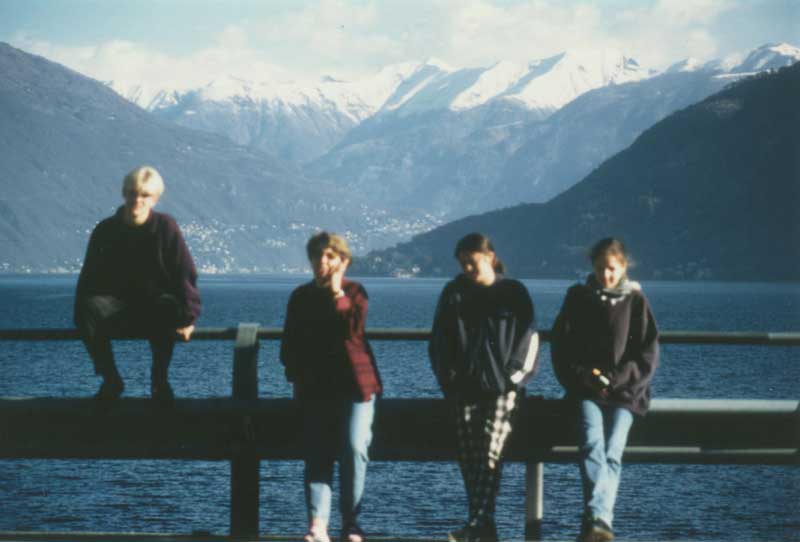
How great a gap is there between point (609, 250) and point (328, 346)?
179 cm

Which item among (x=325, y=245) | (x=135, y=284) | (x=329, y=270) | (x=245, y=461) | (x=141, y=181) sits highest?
(x=141, y=181)

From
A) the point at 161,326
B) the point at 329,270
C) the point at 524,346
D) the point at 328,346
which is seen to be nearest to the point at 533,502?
the point at 524,346

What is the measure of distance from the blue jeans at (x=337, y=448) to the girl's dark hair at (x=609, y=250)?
1.61 metres

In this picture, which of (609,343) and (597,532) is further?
(609,343)

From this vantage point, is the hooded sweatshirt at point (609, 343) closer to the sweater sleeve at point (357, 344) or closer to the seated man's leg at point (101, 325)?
the sweater sleeve at point (357, 344)

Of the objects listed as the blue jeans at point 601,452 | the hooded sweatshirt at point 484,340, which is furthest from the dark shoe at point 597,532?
the hooded sweatshirt at point 484,340

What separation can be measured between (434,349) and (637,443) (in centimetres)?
141

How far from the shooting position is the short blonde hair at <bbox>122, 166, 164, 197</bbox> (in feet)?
23.4

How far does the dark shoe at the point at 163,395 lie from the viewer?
23.7 feet

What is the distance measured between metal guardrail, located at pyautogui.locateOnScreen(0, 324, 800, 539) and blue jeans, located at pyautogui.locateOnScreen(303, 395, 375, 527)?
0.19m

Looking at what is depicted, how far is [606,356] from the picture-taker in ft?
23.4

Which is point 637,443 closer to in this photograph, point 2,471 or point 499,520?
point 499,520

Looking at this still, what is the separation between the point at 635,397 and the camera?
706 cm

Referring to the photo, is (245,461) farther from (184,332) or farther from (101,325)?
(101,325)
